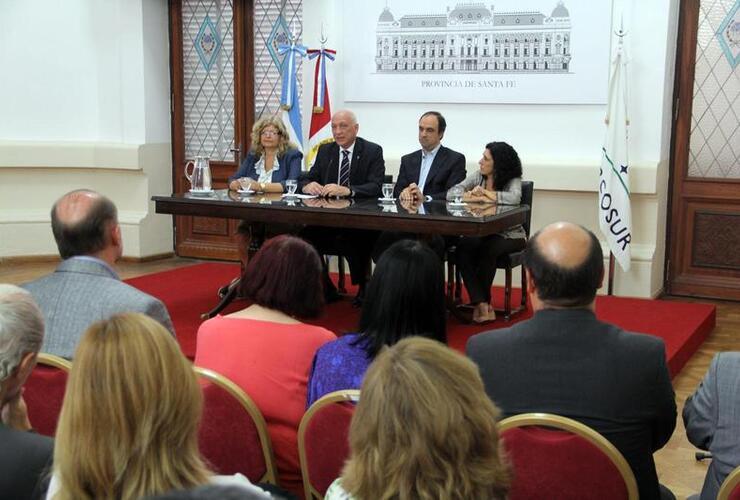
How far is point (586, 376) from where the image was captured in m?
2.15

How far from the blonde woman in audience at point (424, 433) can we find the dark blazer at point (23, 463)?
0.62 m

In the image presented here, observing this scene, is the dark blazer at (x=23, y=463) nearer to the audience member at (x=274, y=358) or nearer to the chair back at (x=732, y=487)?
the audience member at (x=274, y=358)

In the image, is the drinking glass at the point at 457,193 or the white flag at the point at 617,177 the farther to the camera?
the white flag at the point at 617,177

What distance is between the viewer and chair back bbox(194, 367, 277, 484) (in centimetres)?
228

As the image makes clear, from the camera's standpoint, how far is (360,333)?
2.48 metres

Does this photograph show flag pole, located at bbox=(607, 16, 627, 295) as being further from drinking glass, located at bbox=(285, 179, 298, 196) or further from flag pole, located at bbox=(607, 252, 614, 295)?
drinking glass, located at bbox=(285, 179, 298, 196)

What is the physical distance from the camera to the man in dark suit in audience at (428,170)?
18.9ft

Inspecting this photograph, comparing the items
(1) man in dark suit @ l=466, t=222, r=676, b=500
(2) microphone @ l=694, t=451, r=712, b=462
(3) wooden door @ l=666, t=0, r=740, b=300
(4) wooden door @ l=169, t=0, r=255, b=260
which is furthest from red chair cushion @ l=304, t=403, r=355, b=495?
(4) wooden door @ l=169, t=0, r=255, b=260

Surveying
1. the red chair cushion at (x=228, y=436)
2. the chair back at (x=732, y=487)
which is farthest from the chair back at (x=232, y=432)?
the chair back at (x=732, y=487)

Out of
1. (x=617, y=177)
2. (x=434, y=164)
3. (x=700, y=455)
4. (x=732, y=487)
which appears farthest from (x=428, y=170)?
(x=732, y=487)

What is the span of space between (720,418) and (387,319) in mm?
855

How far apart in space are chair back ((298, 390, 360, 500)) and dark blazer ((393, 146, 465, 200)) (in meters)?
3.76

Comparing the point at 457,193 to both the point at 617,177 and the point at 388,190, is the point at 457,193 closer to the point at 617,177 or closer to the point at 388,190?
the point at 388,190

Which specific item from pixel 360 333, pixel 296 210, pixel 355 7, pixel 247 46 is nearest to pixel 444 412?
pixel 360 333
